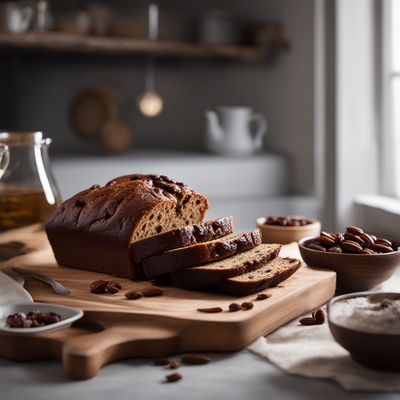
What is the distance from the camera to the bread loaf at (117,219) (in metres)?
1.64

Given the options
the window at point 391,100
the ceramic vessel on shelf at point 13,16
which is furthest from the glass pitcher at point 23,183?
the window at point 391,100

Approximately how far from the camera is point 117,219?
5.48ft

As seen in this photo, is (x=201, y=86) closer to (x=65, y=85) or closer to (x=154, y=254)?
(x=65, y=85)

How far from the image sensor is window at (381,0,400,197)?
11.0ft

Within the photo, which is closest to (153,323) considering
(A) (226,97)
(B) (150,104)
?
(B) (150,104)

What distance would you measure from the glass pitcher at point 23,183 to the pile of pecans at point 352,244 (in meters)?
0.69

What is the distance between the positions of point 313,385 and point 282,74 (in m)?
2.97

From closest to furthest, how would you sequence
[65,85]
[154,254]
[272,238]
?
1. [154,254]
2. [272,238]
3. [65,85]

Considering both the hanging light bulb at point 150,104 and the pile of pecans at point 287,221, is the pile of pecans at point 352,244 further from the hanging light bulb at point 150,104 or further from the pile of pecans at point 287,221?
the hanging light bulb at point 150,104

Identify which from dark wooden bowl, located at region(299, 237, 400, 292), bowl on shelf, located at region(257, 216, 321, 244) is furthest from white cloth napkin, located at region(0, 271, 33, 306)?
bowl on shelf, located at region(257, 216, 321, 244)

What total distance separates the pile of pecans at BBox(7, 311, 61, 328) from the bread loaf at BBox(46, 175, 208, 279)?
1.16 feet

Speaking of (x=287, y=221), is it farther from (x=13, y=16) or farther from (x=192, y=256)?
(x=13, y=16)

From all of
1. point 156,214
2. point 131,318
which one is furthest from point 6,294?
point 156,214

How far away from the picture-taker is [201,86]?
14.6 feet
